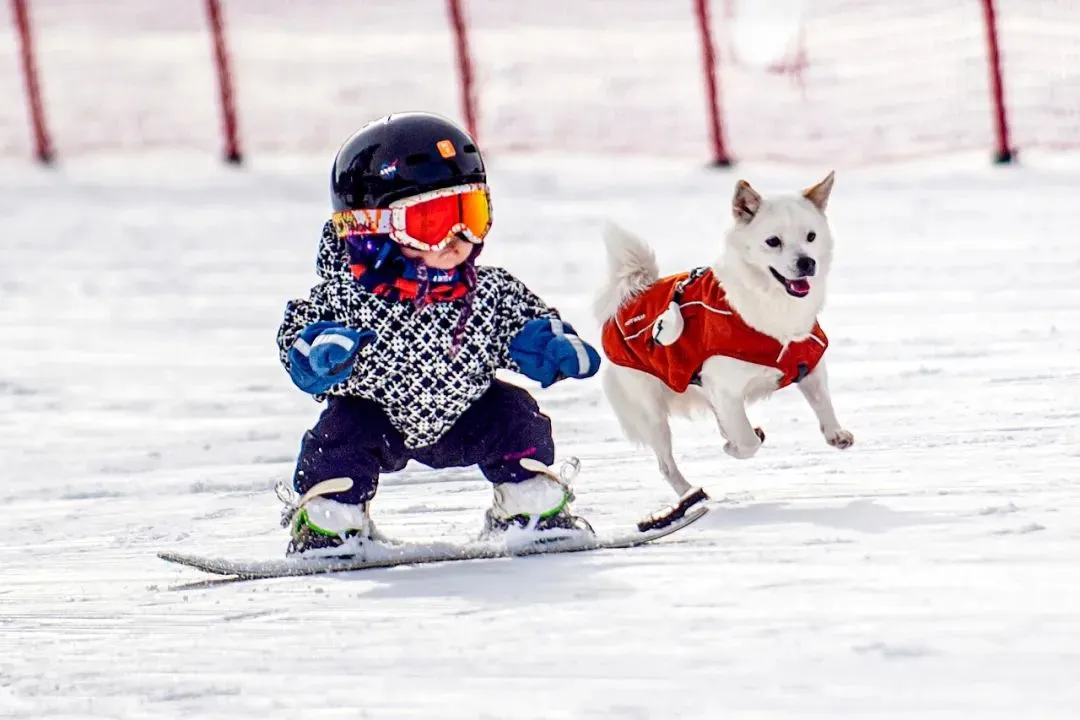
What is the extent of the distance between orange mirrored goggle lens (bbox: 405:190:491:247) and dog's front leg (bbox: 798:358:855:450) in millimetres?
1185

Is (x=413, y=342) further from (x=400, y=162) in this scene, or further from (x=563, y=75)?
(x=563, y=75)

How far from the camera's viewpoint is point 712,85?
486 inches

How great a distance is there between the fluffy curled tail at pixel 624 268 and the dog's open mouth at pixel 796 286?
1.78ft

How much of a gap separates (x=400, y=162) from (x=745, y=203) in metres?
1.18

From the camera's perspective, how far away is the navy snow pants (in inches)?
154

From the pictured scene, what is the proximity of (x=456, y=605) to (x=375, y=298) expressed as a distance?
90 centimetres

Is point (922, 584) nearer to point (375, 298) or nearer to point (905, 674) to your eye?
point (905, 674)

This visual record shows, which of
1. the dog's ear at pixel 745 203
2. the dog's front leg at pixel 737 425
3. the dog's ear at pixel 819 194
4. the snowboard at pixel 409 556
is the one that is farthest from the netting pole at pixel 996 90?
the snowboard at pixel 409 556

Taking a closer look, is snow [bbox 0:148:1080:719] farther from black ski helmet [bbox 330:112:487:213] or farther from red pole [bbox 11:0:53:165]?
red pole [bbox 11:0:53:165]

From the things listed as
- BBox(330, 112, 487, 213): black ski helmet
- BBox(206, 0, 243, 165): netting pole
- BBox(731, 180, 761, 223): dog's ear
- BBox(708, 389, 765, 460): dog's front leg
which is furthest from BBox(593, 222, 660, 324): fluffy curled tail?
BBox(206, 0, 243, 165): netting pole

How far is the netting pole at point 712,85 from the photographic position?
40.5 feet

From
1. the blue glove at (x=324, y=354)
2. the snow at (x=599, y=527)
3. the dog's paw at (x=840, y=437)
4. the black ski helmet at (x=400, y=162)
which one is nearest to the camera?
the snow at (x=599, y=527)

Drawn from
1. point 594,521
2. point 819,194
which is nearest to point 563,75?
point 819,194

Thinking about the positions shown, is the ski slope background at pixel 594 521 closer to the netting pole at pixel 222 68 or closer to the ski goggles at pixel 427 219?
the ski goggles at pixel 427 219
